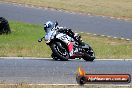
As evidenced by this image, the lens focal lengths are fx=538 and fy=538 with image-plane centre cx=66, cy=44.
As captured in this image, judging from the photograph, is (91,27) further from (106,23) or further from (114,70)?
(114,70)

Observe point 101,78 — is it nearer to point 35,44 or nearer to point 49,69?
point 49,69

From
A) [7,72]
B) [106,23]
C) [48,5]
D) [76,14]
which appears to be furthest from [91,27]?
[7,72]

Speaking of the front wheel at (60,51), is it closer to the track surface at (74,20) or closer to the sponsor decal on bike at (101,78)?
the sponsor decal on bike at (101,78)

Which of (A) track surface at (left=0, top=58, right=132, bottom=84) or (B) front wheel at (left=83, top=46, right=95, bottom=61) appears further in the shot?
(B) front wheel at (left=83, top=46, right=95, bottom=61)

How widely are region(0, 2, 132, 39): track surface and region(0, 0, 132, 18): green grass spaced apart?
5.88 feet

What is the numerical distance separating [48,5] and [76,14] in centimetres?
367

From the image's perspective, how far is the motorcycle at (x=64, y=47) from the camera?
51.1ft

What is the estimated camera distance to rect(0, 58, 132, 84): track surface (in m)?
12.5

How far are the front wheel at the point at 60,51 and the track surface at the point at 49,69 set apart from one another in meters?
0.25

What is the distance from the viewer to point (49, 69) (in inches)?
543

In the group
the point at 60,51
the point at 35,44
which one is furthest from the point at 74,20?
the point at 60,51

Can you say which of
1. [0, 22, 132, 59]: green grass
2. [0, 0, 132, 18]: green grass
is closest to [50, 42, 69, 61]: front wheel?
[0, 22, 132, 59]: green grass

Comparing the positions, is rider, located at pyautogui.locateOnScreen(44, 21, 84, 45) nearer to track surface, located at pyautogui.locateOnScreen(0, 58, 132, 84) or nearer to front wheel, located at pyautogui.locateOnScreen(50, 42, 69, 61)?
front wheel, located at pyautogui.locateOnScreen(50, 42, 69, 61)

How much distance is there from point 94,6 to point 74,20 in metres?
5.70
